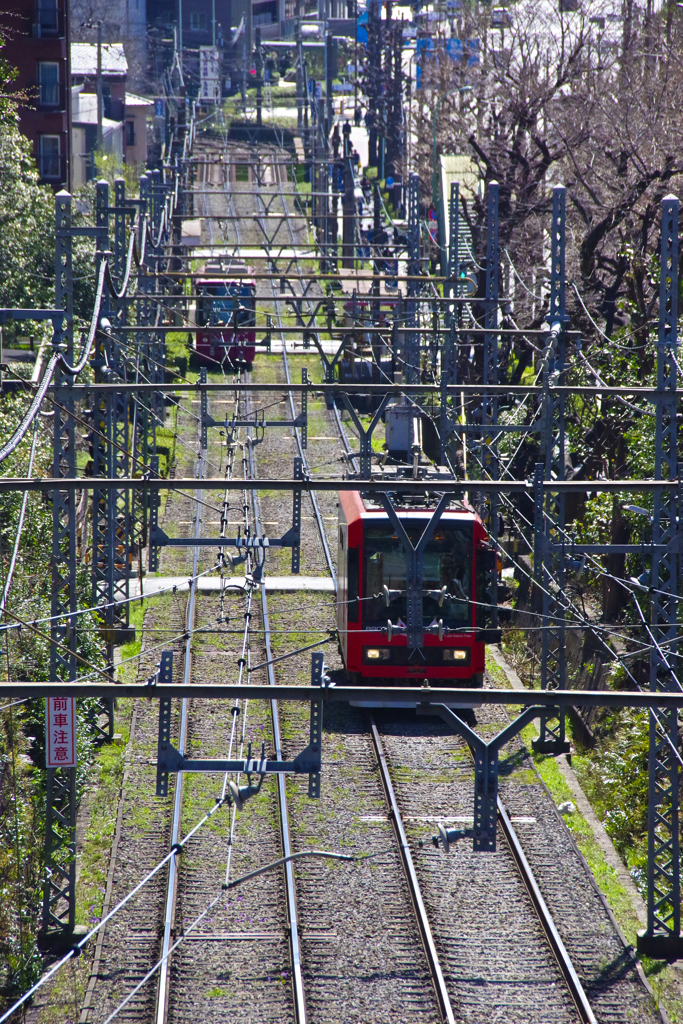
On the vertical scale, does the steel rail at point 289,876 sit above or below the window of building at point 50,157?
below

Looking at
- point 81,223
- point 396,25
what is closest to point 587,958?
point 81,223

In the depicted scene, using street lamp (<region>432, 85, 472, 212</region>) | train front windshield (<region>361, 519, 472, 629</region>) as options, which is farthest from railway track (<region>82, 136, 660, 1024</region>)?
street lamp (<region>432, 85, 472, 212</region>)

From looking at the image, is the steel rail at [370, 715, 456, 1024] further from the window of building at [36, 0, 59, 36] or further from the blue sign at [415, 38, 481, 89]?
the window of building at [36, 0, 59, 36]

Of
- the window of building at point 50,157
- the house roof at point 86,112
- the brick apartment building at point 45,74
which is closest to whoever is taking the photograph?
the brick apartment building at point 45,74

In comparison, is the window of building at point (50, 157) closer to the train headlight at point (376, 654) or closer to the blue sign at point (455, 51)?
the blue sign at point (455, 51)

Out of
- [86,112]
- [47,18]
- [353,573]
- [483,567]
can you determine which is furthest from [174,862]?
[86,112]

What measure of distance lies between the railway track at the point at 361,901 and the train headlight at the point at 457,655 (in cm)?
104

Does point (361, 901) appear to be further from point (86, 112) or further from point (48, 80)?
point (86, 112)

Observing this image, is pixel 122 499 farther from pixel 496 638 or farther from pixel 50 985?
pixel 50 985

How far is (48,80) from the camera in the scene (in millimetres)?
41562

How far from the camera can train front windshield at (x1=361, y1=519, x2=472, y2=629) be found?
14.6 m

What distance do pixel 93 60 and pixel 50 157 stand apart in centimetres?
2106

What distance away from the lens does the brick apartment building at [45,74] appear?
41.1 metres

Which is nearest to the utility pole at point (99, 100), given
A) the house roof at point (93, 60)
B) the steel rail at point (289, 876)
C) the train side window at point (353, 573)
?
the house roof at point (93, 60)
